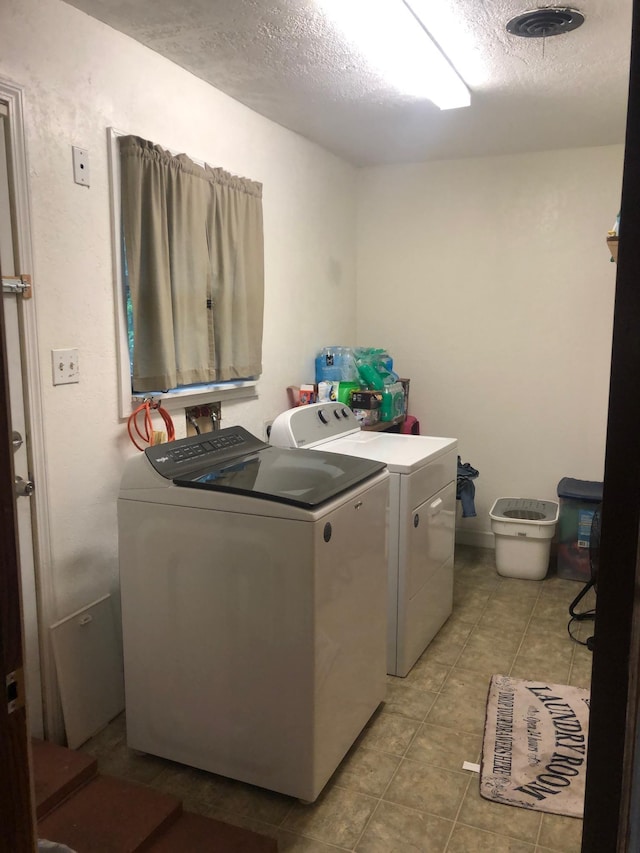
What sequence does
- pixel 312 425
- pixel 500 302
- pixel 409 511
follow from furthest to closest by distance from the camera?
pixel 500 302
pixel 312 425
pixel 409 511

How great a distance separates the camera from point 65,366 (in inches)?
89.4

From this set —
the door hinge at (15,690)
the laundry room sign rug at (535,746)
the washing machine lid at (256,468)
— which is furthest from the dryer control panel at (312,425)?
the door hinge at (15,690)

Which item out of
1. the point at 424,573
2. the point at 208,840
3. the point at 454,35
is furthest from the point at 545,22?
the point at 208,840

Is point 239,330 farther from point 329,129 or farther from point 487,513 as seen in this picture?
point 487,513

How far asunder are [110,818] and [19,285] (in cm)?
163

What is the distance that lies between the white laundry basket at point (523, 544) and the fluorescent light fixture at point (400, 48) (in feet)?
7.47

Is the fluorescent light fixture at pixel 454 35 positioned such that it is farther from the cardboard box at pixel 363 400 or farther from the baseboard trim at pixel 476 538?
the baseboard trim at pixel 476 538

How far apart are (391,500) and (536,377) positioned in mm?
1935

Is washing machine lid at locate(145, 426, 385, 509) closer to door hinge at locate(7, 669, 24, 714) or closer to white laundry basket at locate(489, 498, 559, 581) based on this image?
door hinge at locate(7, 669, 24, 714)

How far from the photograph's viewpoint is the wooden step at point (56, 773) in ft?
6.39

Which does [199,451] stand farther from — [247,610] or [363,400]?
[363,400]

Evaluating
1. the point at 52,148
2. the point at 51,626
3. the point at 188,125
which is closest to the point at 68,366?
the point at 52,148

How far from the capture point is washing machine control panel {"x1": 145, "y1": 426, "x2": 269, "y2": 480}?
219 centimetres

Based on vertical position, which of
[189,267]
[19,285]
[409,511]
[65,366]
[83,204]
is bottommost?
[409,511]
